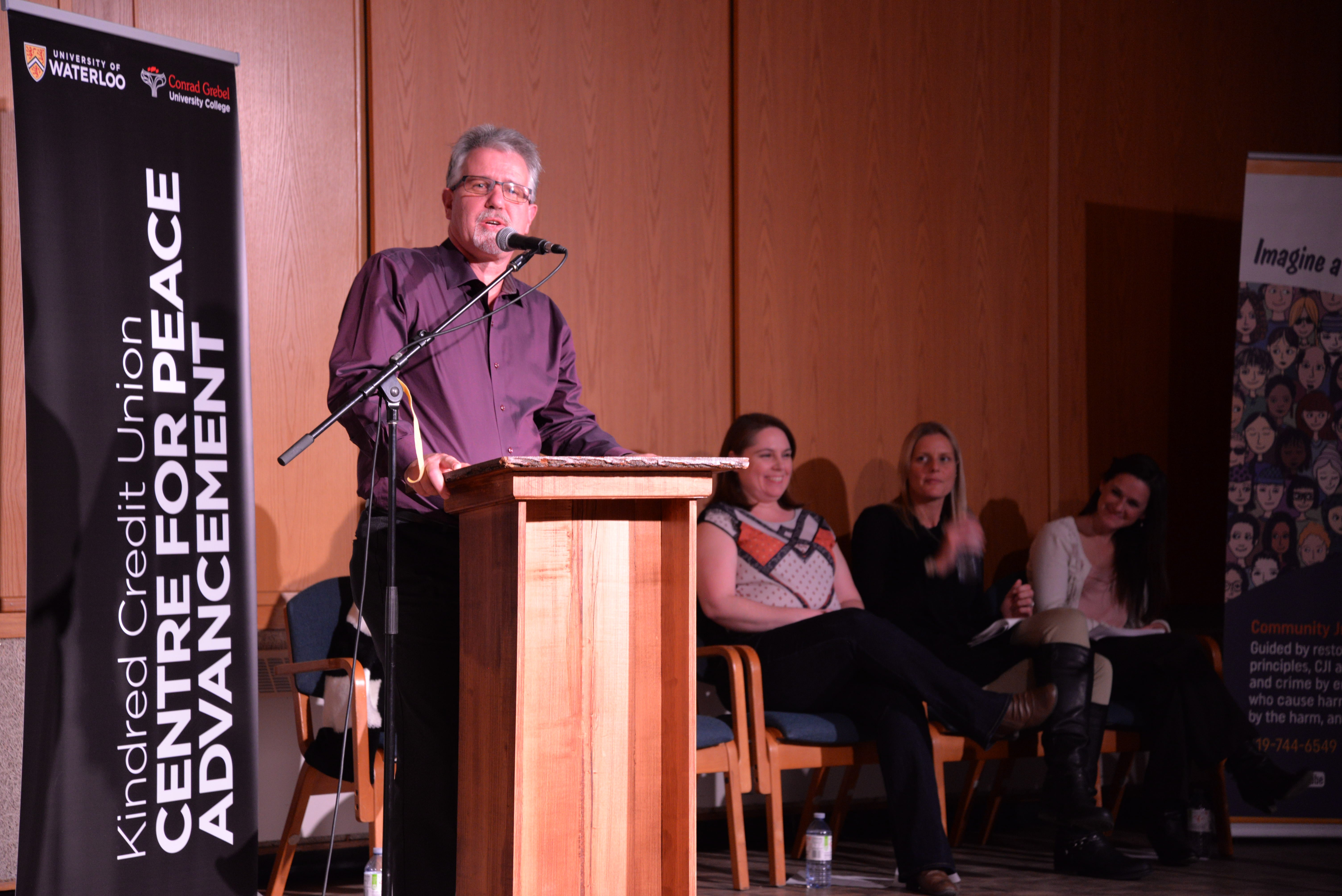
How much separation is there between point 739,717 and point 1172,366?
2875mm

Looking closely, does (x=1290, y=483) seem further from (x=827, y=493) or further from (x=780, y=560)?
(x=780, y=560)

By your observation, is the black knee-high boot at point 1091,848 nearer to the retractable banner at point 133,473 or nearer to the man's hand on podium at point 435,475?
the retractable banner at point 133,473

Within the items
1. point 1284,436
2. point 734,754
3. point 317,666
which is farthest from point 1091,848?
point 317,666

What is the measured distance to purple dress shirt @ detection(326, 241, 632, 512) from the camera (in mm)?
2238

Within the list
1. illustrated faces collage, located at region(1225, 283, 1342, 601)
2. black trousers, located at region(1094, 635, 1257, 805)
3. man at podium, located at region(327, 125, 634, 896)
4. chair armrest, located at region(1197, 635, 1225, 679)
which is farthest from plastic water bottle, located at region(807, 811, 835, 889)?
→ illustrated faces collage, located at region(1225, 283, 1342, 601)

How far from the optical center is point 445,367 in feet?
7.53

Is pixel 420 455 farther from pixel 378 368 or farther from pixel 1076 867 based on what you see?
pixel 1076 867

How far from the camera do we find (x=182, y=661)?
9.76ft

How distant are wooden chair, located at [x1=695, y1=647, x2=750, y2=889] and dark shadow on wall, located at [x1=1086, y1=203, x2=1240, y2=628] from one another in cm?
233

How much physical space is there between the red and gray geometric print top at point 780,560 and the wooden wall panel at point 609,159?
498 millimetres

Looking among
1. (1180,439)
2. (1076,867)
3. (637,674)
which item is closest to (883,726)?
(1076,867)

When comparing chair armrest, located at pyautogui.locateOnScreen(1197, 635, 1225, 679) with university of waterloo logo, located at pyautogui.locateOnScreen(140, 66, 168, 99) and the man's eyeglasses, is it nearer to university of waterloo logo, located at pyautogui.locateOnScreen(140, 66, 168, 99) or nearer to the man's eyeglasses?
the man's eyeglasses

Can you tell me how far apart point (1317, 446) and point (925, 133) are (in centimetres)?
191

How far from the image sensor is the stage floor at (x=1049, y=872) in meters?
3.57
